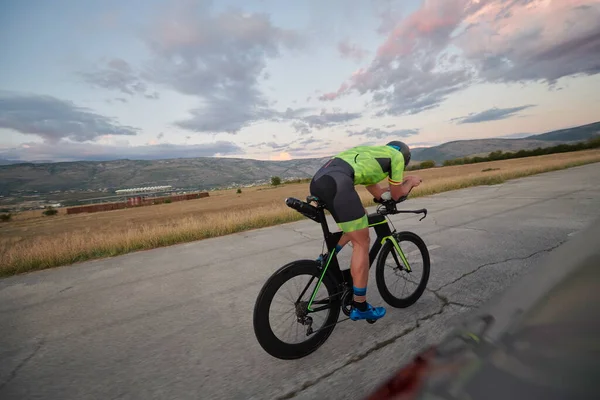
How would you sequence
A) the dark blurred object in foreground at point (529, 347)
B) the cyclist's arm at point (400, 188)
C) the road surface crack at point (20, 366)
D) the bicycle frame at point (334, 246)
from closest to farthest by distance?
the dark blurred object in foreground at point (529, 347) → the road surface crack at point (20, 366) → the bicycle frame at point (334, 246) → the cyclist's arm at point (400, 188)

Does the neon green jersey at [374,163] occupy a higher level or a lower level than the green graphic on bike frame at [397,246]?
higher

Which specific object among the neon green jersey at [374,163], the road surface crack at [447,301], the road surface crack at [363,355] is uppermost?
the neon green jersey at [374,163]

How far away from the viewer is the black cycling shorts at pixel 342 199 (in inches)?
105

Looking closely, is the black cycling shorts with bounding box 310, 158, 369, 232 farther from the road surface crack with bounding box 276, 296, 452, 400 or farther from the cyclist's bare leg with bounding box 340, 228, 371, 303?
the road surface crack with bounding box 276, 296, 452, 400

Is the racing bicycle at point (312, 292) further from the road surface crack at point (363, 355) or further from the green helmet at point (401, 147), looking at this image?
the green helmet at point (401, 147)

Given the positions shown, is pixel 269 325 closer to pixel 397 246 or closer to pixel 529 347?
pixel 397 246

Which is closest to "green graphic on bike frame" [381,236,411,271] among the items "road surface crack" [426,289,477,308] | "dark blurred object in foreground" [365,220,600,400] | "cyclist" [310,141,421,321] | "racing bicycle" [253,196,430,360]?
"racing bicycle" [253,196,430,360]

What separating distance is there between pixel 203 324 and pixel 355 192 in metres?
2.30

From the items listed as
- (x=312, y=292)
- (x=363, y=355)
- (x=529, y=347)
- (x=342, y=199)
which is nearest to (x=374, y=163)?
(x=342, y=199)

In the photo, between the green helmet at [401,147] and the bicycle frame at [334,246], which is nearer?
the bicycle frame at [334,246]

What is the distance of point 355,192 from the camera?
2.72 meters

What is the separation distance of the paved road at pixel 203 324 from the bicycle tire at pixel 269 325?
0.34 feet

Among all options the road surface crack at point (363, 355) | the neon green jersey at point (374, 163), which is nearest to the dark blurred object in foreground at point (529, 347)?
the road surface crack at point (363, 355)

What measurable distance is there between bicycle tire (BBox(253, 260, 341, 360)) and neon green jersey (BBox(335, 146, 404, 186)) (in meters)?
1.02
